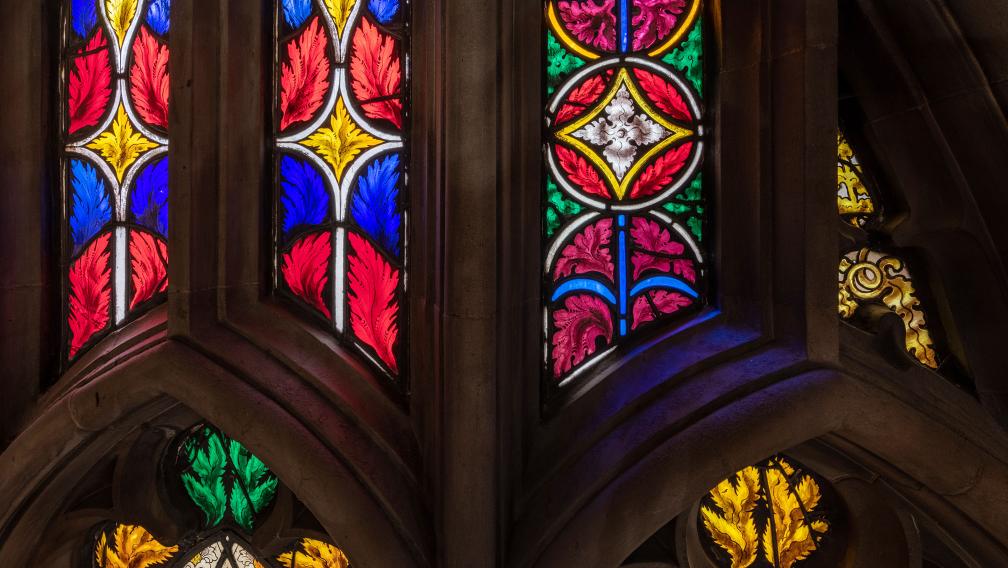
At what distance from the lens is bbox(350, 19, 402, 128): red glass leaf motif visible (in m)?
2.03

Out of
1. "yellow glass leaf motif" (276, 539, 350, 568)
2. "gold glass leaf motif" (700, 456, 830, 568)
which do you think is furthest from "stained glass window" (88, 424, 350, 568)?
"gold glass leaf motif" (700, 456, 830, 568)

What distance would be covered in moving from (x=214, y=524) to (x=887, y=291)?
1.89 meters

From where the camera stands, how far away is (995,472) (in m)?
1.78

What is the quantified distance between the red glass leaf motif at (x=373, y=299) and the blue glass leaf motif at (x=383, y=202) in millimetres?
40

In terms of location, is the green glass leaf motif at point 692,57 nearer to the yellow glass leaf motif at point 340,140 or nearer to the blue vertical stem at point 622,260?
the blue vertical stem at point 622,260

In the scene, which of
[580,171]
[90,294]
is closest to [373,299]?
[580,171]

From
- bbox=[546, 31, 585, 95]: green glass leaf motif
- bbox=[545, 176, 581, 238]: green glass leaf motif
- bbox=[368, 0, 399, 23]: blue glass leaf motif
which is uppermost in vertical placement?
bbox=[368, 0, 399, 23]: blue glass leaf motif

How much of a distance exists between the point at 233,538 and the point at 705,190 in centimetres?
156

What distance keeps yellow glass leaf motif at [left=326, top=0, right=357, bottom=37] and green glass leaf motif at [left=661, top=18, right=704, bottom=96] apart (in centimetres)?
83

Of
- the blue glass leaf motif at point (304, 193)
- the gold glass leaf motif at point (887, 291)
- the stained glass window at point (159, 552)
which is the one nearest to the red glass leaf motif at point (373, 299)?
the blue glass leaf motif at point (304, 193)

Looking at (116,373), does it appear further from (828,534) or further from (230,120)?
(828,534)

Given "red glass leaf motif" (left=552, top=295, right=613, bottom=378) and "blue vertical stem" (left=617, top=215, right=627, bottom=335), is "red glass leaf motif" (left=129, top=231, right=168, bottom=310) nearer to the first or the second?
"red glass leaf motif" (left=552, top=295, right=613, bottom=378)

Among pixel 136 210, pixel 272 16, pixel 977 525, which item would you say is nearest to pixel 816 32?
pixel 977 525

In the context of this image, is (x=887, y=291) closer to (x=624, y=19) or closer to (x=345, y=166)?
(x=624, y=19)
